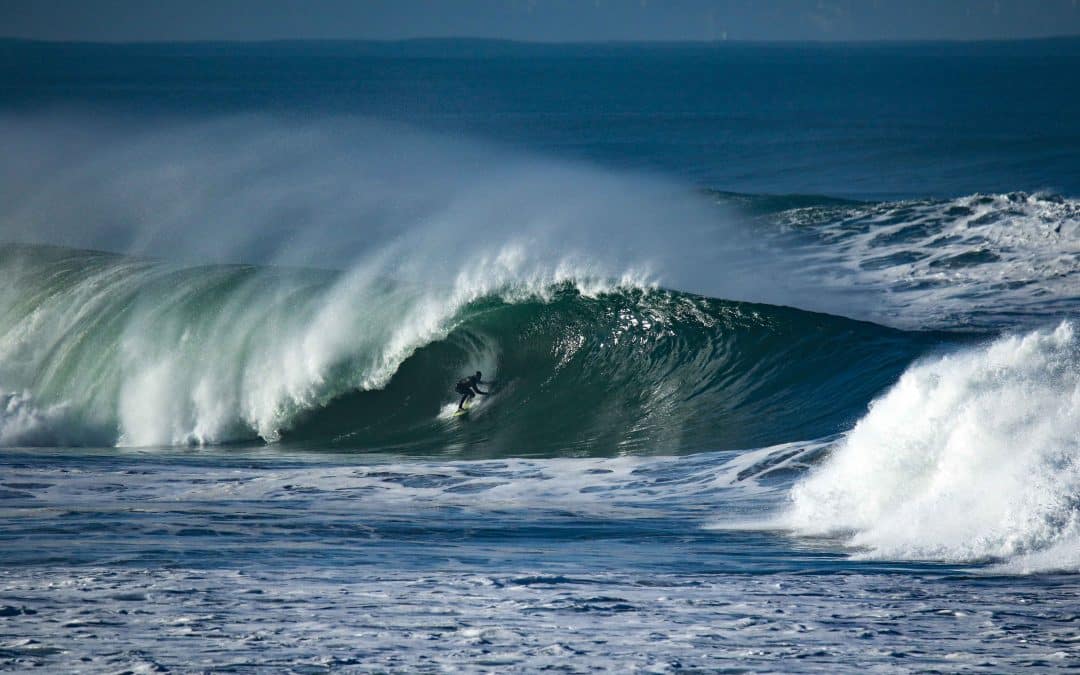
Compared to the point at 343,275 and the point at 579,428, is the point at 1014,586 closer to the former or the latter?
the point at 579,428

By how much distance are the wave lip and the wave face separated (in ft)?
8.07

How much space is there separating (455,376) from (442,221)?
8695mm

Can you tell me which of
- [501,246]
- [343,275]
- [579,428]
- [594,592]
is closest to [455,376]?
[579,428]

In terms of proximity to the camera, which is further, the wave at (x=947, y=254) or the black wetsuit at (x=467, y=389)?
the wave at (x=947, y=254)

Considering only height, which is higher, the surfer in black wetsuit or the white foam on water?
the white foam on water

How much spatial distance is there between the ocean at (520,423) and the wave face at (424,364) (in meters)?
0.05

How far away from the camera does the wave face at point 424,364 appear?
13609 mm

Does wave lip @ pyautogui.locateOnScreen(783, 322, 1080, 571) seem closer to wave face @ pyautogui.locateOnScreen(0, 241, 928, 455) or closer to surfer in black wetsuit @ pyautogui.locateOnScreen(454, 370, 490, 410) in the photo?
wave face @ pyautogui.locateOnScreen(0, 241, 928, 455)

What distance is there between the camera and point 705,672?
6277mm

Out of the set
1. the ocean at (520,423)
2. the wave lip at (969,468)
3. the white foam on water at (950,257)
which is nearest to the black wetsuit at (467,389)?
the ocean at (520,423)

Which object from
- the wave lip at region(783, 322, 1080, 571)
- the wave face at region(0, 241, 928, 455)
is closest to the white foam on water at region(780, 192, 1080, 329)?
the wave face at region(0, 241, 928, 455)

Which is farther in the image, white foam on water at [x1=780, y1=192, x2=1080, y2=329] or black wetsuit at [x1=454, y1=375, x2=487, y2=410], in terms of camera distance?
white foam on water at [x1=780, y1=192, x2=1080, y2=329]

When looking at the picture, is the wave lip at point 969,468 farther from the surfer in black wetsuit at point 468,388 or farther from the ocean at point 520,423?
the surfer in black wetsuit at point 468,388

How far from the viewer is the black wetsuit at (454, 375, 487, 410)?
14344mm
